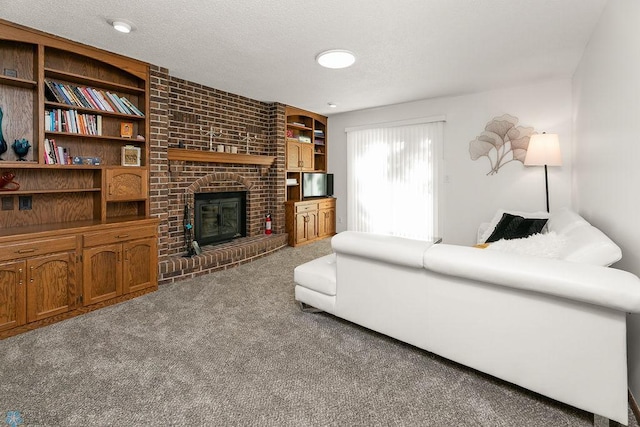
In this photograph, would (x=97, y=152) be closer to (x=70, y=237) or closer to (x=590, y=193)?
(x=70, y=237)

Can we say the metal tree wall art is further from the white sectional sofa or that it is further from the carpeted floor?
the carpeted floor

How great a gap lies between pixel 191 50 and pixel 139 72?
69cm

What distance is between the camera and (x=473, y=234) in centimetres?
474

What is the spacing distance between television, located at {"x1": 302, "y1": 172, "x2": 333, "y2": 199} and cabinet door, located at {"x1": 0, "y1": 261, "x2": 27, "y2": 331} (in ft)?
13.2

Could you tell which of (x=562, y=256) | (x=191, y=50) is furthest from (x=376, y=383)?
(x=191, y=50)

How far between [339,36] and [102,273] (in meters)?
3.00

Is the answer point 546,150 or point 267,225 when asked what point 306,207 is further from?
point 546,150

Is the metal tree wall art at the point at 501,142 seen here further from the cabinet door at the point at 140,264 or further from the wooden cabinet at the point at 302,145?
the cabinet door at the point at 140,264

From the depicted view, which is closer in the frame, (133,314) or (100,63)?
(133,314)

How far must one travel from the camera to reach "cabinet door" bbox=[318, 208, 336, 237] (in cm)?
590

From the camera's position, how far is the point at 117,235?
292 centimetres

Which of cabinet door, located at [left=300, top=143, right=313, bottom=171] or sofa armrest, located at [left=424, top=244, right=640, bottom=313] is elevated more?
cabinet door, located at [left=300, top=143, right=313, bottom=171]

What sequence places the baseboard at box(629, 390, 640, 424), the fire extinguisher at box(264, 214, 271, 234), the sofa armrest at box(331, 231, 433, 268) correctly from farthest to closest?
the fire extinguisher at box(264, 214, 271, 234)
the sofa armrest at box(331, 231, 433, 268)
the baseboard at box(629, 390, 640, 424)

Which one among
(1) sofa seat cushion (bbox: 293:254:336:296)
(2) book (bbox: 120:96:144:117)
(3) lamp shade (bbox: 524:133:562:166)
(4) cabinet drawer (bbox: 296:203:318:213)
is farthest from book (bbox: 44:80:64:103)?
(3) lamp shade (bbox: 524:133:562:166)
